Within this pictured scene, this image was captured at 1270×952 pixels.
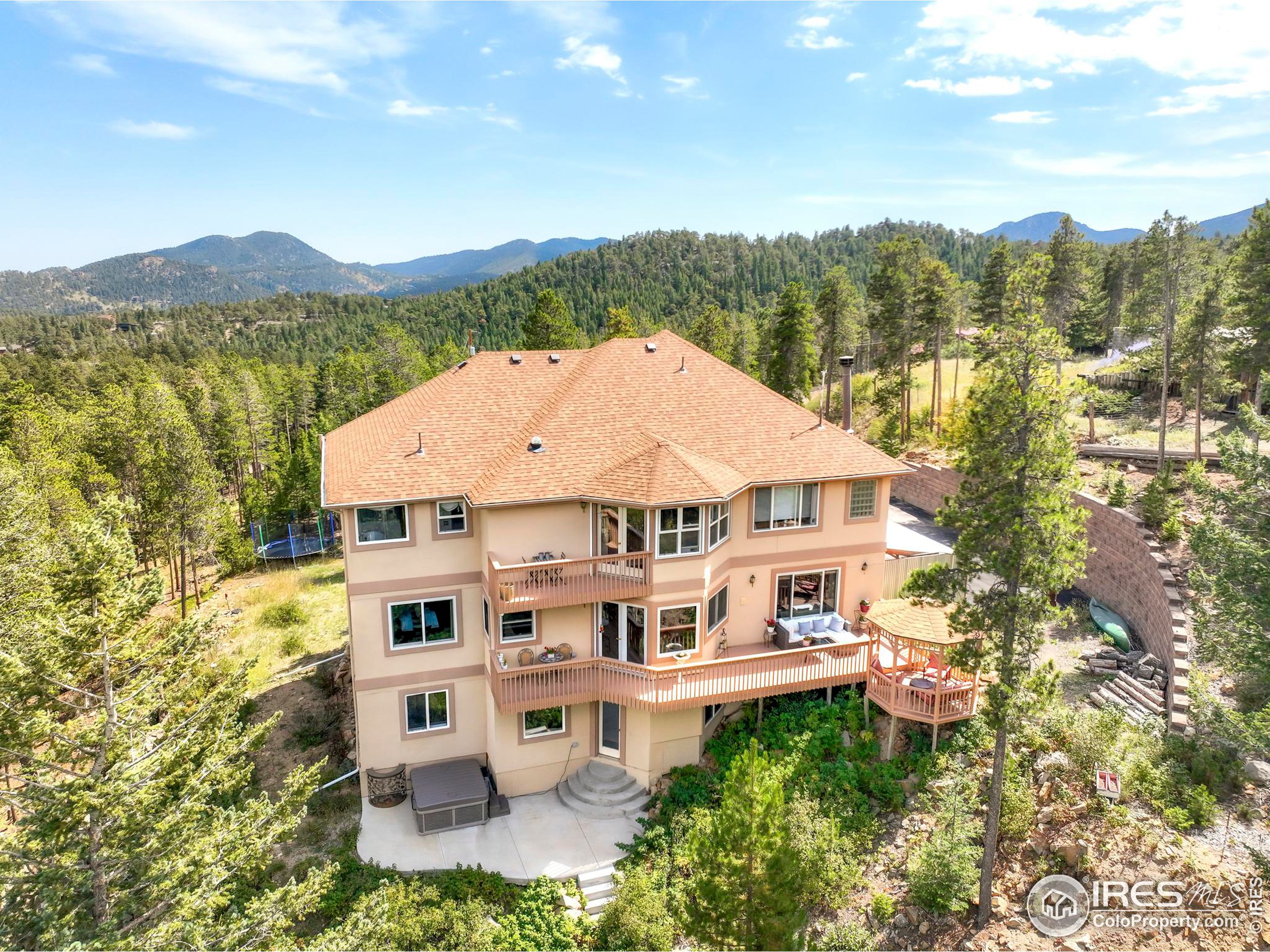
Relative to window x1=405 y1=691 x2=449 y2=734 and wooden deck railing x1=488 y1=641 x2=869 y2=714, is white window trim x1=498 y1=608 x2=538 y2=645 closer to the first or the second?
wooden deck railing x1=488 y1=641 x2=869 y2=714

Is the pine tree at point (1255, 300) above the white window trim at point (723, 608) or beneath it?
above

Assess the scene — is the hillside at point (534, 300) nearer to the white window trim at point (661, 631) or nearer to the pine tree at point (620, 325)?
the pine tree at point (620, 325)

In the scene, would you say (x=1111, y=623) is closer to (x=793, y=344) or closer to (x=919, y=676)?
(x=919, y=676)

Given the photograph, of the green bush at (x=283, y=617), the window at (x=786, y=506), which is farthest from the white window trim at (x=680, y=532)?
the green bush at (x=283, y=617)

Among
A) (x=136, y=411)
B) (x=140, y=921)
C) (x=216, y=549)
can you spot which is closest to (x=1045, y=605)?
(x=140, y=921)

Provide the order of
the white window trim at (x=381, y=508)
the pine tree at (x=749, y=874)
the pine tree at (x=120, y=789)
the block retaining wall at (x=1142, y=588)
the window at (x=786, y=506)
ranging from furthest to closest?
1. the window at (x=786, y=506)
2. the block retaining wall at (x=1142, y=588)
3. the white window trim at (x=381, y=508)
4. the pine tree at (x=749, y=874)
5. the pine tree at (x=120, y=789)

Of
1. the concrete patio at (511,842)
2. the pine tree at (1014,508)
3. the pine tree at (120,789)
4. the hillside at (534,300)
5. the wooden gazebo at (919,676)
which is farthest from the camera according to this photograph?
the hillside at (534,300)

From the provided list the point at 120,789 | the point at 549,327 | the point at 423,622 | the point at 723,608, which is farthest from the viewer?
the point at 549,327

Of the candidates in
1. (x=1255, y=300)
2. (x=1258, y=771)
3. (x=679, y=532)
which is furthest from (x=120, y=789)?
(x=1255, y=300)
